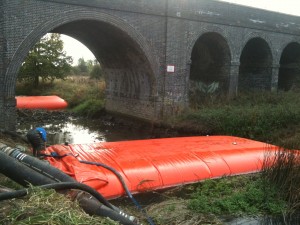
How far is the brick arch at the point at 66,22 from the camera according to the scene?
977 cm

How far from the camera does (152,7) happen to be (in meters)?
12.3

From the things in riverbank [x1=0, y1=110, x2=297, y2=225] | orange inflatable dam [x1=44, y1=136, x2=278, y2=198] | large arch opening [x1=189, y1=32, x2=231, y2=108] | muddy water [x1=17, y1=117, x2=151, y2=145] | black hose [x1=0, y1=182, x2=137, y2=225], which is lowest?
muddy water [x1=17, y1=117, x2=151, y2=145]

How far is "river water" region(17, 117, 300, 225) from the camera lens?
483 inches

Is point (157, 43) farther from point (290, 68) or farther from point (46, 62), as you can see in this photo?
point (46, 62)

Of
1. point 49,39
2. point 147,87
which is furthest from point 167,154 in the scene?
point 49,39

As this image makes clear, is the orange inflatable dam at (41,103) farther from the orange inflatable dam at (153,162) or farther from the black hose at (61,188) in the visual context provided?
the black hose at (61,188)

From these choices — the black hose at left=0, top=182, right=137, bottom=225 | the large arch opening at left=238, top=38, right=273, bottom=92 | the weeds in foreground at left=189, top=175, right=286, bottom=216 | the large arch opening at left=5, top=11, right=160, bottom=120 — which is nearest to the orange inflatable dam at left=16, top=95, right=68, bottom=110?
the large arch opening at left=5, top=11, right=160, bottom=120

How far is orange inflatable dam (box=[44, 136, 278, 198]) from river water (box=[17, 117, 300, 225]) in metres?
4.78

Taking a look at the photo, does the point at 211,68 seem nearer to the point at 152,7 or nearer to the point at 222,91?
the point at 222,91

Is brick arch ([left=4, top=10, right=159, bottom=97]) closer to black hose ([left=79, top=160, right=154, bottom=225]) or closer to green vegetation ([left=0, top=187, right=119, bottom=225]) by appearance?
black hose ([left=79, top=160, right=154, bottom=225])

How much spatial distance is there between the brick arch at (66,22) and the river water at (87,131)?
1909 millimetres

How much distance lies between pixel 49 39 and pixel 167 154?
19.8 metres

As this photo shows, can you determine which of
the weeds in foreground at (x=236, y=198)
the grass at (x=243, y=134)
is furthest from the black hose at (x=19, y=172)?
the weeds in foreground at (x=236, y=198)

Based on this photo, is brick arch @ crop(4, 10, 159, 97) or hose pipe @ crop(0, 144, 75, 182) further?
brick arch @ crop(4, 10, 159, 97)
